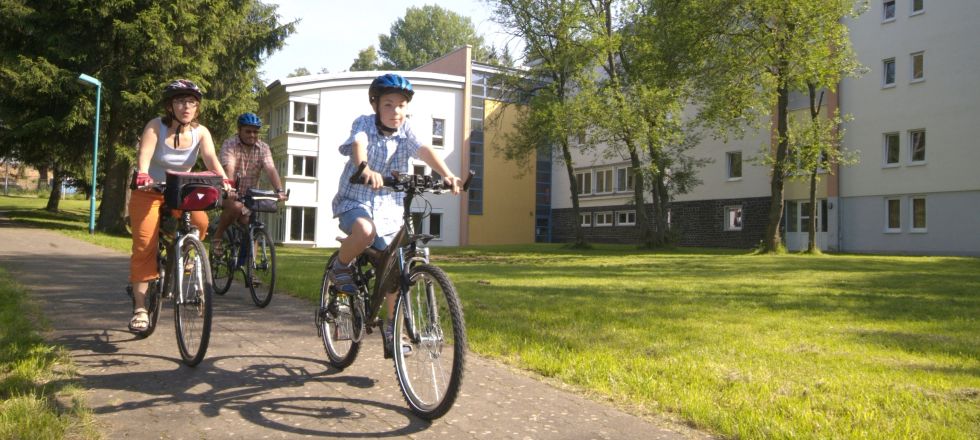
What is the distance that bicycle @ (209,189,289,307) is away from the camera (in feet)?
24.9

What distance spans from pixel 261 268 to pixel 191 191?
2868mm

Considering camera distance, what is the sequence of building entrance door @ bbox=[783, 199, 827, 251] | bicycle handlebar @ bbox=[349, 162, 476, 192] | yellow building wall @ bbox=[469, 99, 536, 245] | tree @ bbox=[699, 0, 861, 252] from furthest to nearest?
1. yellow building wall @ bbox=[469, 99, 536, 245]
2. building entrance door @ bbox=[783, 199, 827, 251]
3. tree @ bbox=[699, 0, 861, 252]
4. bicycle handlebar @ bbox=[349, 162, 476, 192]

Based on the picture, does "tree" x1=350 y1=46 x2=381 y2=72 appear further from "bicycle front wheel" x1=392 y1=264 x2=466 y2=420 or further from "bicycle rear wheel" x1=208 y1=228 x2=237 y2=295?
"bicycle front wheel" x1=392 y1=264 x2=466 y2=420

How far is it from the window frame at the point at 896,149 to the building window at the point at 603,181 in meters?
17.1

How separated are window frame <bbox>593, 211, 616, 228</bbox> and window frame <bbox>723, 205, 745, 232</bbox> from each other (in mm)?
8798

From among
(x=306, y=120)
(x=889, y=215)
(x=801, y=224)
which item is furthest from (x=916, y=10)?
(x=306, y=120)

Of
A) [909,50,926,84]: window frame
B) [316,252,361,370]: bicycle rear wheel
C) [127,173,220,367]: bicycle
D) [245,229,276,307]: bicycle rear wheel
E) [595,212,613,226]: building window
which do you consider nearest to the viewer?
[316,252,361,370]: bicycle rear wheel

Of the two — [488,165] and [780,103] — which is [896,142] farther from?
[488,165]

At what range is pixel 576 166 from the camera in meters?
48.0

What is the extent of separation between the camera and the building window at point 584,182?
47562 mm

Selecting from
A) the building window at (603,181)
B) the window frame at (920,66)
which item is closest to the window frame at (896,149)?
the window frame at (920,66)

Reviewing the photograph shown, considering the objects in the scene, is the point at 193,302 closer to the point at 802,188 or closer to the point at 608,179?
the point at 802,188

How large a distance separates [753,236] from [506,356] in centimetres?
3248

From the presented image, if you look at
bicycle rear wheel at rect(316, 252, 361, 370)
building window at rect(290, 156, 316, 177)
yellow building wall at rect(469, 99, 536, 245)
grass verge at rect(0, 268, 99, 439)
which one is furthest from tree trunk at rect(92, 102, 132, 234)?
bicycle rear wheel at rect(316, 252, 361, 370)
